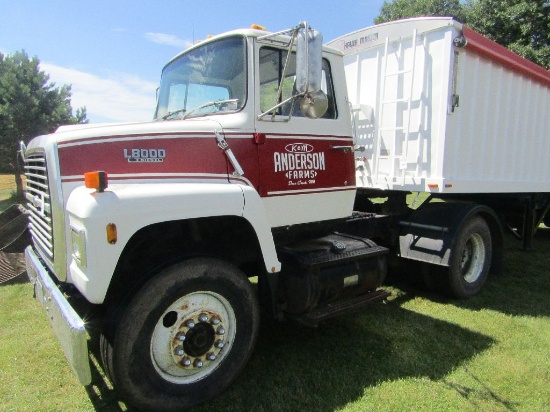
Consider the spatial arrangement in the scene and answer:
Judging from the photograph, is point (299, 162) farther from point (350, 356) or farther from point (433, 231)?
point (433, 231)

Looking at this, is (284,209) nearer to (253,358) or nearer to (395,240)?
(253,358)

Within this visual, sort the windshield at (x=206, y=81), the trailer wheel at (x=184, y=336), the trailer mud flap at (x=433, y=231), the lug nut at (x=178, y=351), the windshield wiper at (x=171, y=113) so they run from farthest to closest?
the trailer mud flap at (x=433, y=231)
the windshield wiper at (x=171, y=113)
the windshield at (x=206, y=81)
the lug nut at (x=178, y=351)
the trailer wheel at (x=184, y=336)

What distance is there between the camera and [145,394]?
2557 millimetres

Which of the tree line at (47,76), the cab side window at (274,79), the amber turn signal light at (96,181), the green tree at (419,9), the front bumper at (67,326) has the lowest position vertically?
the front bumper at (67,326)

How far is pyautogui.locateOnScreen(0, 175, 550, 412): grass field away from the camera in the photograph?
287cm

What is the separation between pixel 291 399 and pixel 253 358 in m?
0.65

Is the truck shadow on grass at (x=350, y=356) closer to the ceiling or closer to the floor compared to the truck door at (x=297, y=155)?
closer to the floor

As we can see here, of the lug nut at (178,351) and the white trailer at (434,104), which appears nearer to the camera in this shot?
the lug nut at (178,351)

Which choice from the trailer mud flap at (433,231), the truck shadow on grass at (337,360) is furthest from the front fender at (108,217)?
the trailer mud flap at (433,231)

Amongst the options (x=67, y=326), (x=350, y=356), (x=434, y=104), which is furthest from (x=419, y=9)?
(x=67, y=326)

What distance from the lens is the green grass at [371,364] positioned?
287 centimetres

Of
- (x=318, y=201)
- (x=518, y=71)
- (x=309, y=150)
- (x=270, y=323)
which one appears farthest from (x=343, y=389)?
(x=518, y=71)

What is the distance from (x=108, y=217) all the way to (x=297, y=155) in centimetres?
172

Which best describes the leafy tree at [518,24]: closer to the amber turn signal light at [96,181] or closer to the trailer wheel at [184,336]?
the trailer wheel at [184,336]
